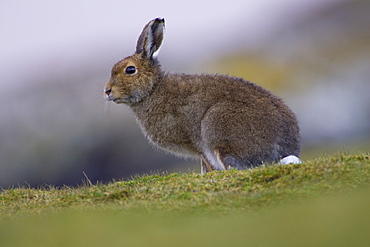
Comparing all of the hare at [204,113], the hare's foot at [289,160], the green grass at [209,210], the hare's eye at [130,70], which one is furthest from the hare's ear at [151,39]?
the hare's foot at [289,160]

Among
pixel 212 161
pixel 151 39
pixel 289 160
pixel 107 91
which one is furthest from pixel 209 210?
pixel 151 39

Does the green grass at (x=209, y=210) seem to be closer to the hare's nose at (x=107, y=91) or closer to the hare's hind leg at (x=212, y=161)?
the hare's hind leg at (x=212, y=161)

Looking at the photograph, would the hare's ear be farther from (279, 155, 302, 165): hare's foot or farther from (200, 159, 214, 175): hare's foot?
(279, 155, 302, 165): hare's foot

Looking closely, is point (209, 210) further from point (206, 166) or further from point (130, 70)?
point (130, 70)

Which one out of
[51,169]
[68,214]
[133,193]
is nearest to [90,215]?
[68,214]

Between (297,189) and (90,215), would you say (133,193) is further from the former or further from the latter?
(297,189)

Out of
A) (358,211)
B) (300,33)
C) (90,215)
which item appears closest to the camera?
(358,211)

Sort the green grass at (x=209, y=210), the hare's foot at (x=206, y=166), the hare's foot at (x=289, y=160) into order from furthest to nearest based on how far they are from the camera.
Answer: the hare's foot at (x=206, y=166) → the hare's foot at (x=289, y=160) → the green grass at (x=209, y=210)
